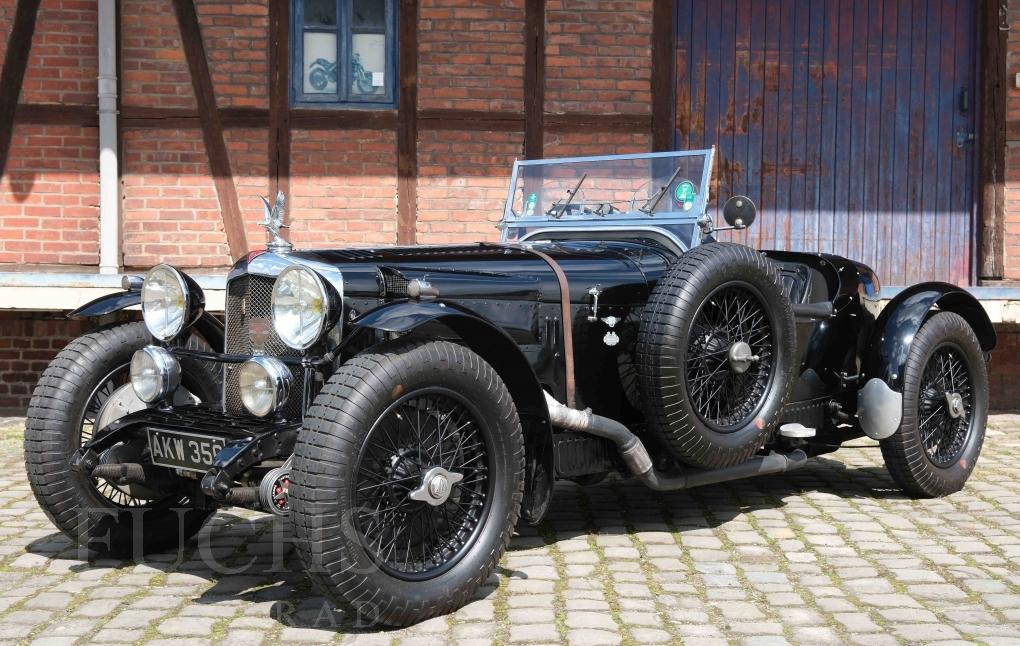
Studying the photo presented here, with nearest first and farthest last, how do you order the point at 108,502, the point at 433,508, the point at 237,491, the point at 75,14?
the point at 237,491, the point at 433,508, the point at 108,502, the point at 75,14

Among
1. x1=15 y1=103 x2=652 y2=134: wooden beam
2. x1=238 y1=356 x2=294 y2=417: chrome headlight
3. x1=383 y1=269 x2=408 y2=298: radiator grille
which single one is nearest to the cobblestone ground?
x1=238 y1=356 x2=294 y2=417: chrome headlight

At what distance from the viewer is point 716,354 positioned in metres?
4.31

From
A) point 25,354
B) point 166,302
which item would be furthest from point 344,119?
point 166,302

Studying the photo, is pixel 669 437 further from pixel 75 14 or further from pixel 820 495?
pixel 75 14

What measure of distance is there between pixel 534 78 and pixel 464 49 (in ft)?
1.69

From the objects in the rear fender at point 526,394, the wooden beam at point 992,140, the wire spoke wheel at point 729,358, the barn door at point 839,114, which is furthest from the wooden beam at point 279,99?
the wooden beam at point 992,140

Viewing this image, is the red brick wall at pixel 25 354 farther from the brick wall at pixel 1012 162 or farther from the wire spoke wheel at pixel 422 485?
the brick wall at pixel 1012 162

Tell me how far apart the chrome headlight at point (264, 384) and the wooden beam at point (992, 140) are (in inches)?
248

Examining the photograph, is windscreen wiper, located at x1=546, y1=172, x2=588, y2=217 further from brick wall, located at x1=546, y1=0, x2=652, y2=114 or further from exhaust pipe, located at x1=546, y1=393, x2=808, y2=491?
brick wall, located at x1=546, y1=0, x2=652, y2=114

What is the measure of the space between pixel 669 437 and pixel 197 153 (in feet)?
16.4

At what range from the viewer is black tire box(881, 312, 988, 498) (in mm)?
5066

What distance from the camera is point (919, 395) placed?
5.19m

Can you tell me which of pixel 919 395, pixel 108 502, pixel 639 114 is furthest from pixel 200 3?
pixel 919 395

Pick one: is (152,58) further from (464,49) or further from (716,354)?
(716,354)
